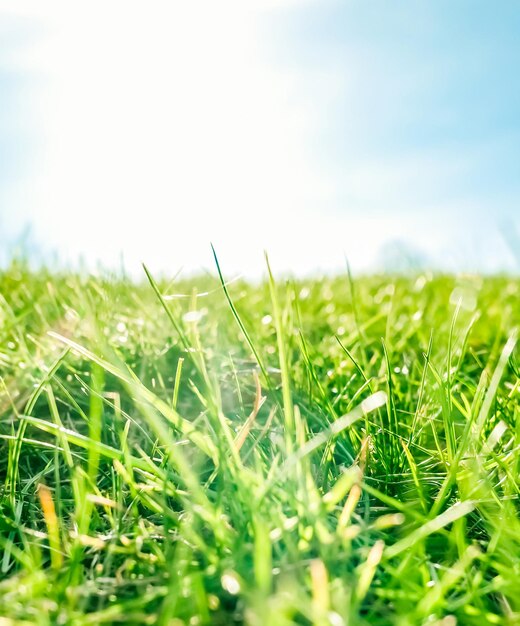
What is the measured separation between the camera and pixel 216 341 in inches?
60.1

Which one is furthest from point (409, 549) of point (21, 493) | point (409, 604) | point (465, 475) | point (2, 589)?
point (21, 493)

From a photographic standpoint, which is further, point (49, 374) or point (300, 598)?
point (49, 374)

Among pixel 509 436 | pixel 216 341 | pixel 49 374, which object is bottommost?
pixel 509 436

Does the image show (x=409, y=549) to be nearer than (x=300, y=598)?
No

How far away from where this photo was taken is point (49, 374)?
0.89 m

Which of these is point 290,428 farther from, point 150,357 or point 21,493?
point 150,357

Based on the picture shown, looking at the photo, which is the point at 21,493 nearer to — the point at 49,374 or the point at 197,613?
the point at 49,374

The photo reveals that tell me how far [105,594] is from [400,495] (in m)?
0.44

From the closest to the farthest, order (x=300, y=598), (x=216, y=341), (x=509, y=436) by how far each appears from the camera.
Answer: (x=300, y=598) < (x=509, y=436) < (x=216, y=341)

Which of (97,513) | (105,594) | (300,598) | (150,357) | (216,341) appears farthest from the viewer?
(216,341)

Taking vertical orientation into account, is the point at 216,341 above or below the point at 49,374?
below

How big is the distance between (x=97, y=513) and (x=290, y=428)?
1.00 ft

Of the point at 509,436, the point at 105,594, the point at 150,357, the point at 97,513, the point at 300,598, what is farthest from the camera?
the point at 150,357

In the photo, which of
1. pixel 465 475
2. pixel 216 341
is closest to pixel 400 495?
pixel 465 475
